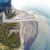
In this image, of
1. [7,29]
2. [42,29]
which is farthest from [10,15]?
[42,29]

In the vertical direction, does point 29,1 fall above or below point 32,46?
above

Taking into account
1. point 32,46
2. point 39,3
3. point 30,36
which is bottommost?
point 32,46

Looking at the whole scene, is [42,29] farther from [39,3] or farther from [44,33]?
[39,3]

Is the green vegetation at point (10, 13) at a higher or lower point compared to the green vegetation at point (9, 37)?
higher

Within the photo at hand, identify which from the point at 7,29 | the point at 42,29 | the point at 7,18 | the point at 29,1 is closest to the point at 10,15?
the point at 7,18

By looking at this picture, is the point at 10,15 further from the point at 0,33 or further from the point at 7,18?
the point at 0,33

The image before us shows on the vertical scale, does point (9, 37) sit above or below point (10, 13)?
below

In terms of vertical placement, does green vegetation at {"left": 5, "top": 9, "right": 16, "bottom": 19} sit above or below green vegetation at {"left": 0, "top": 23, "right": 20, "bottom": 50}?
above
